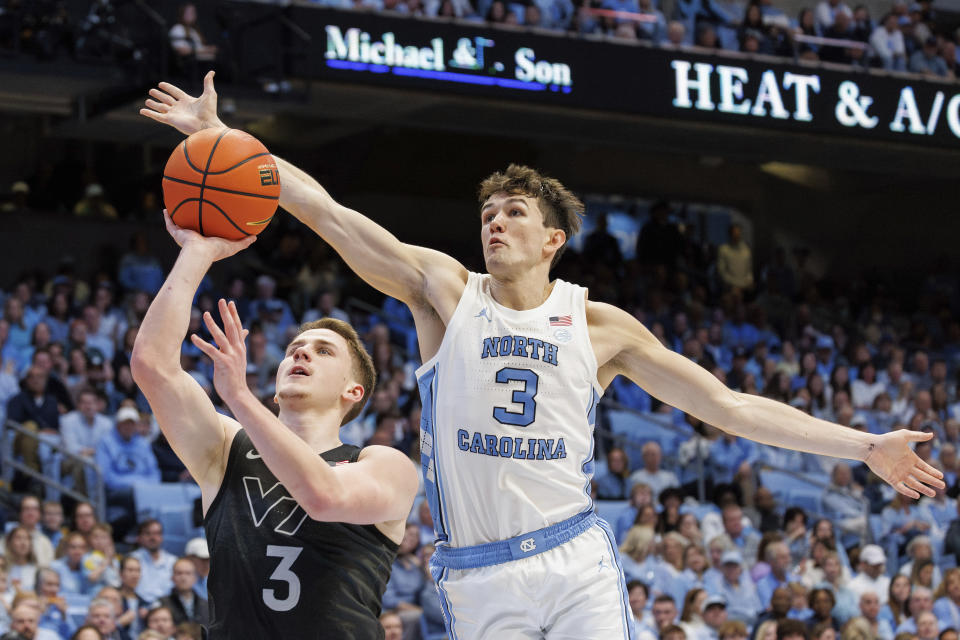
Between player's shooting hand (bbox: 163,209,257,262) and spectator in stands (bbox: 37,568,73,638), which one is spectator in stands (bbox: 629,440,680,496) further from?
player's shooting hand (bbox: 163,209,257,262)

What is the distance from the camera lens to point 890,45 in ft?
66.5

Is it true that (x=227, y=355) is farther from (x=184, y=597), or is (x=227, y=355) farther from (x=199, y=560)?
(x=199, y=560)

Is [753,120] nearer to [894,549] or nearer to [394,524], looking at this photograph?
[894,549]

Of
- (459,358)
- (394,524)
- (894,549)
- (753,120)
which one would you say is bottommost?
(894,549)

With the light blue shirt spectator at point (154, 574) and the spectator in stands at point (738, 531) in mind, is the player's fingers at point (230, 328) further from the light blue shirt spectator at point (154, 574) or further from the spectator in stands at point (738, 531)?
the spectator in stands at point (738, 531)

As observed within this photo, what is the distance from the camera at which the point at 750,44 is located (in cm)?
1891

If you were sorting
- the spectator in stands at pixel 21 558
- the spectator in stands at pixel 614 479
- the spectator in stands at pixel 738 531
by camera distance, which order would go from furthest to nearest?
the spectator in stands at pixel 614 479 → the spectator in stands at pixel 738 531 → the spectator in stands at pixel 21 558

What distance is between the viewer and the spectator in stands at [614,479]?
14.3m

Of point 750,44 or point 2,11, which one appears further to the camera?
point 750,44


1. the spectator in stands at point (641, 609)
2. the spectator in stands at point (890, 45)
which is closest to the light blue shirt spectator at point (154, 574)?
the spectator in stands at point (641, 609)

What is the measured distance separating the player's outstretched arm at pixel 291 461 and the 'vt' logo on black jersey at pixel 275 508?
26 centimetres

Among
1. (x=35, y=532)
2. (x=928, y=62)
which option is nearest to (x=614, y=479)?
(x=35, y=532)

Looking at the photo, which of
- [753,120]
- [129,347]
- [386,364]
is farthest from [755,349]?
[129,347]

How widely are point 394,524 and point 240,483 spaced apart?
52cm
